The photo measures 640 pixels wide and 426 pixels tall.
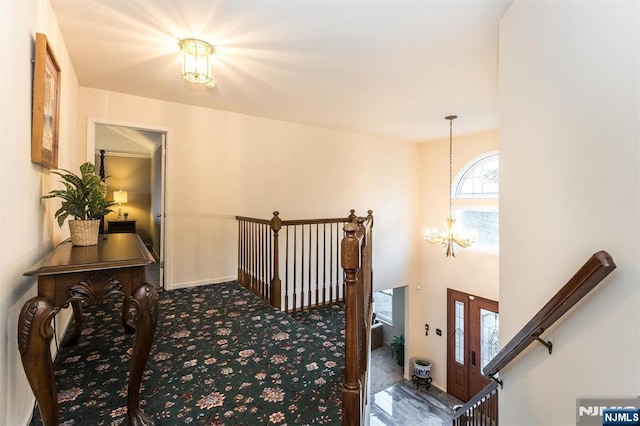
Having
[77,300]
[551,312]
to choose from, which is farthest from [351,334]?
[77,300]

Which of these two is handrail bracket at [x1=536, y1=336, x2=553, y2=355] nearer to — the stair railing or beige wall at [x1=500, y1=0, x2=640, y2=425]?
beige wall at [x1=500, y1=0, x2=640, y2=425]

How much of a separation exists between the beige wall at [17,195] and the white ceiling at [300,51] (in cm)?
58

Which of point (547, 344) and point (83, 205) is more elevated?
point (83, 205)

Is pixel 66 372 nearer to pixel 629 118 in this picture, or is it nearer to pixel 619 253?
pixel 619 253

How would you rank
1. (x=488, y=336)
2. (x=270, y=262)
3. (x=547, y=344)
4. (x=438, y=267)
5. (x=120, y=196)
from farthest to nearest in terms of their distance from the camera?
(x=120, y=196), (x=438, y=267), (x=488, y=336), (x=270, y=262), (x=547, y=344)

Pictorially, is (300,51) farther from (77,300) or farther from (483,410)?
(483,410)

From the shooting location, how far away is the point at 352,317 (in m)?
1.48

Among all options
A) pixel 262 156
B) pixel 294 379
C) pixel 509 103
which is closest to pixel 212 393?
pixel 294 379

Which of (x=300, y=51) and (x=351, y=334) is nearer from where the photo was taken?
(x=351, y=334)

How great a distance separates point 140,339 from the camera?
4.46 ft

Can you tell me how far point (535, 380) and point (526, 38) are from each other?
1.99m

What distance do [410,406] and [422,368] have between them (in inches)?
31.7

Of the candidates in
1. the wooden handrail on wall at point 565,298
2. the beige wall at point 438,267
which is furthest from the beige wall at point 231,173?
the wooden handrail on wall at point 565,298

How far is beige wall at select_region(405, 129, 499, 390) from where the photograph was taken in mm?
5352
